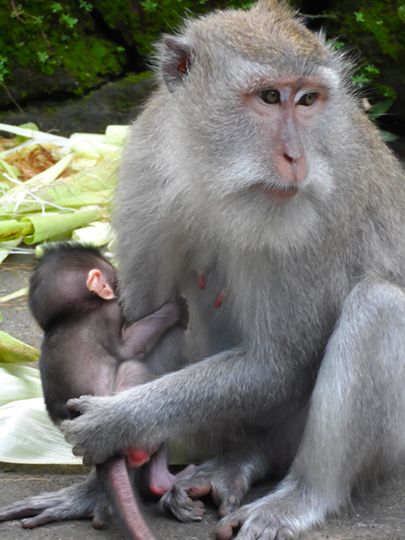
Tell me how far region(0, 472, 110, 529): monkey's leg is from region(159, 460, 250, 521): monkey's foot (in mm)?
312

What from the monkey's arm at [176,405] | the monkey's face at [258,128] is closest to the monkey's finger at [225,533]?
the monkey's arm at [176,405]

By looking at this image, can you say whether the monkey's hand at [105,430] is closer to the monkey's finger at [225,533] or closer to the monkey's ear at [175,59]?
the monkey's finger at [225,533]

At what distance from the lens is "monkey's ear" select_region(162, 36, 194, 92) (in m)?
3.55

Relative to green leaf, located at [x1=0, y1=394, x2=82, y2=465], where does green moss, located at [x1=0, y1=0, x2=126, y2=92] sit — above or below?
above

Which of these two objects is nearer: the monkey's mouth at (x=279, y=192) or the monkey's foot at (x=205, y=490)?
the monkey's mouth at (x=279, y=192)

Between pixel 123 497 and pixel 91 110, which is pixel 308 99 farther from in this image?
pixel 91 110

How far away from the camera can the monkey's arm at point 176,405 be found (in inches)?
134

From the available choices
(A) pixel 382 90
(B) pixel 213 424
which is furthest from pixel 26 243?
(A) pixel 382 90

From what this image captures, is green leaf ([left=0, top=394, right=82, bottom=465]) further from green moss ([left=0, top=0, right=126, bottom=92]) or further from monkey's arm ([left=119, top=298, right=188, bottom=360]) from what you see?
green moss ([left=0, top=0, right=126, bottom=92])

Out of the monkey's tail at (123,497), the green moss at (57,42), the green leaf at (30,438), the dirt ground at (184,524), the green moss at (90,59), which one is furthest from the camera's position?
the green moss at (90,59)

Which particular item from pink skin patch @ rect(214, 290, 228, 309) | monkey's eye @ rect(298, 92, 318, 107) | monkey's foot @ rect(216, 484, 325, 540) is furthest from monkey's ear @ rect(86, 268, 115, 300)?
monkey's eye @ rect(298, 92, 318, 107)

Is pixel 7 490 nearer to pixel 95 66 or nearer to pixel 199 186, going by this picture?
pixel 199 186

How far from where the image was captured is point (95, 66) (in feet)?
29.3

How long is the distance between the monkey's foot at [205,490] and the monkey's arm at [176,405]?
0.29 m
